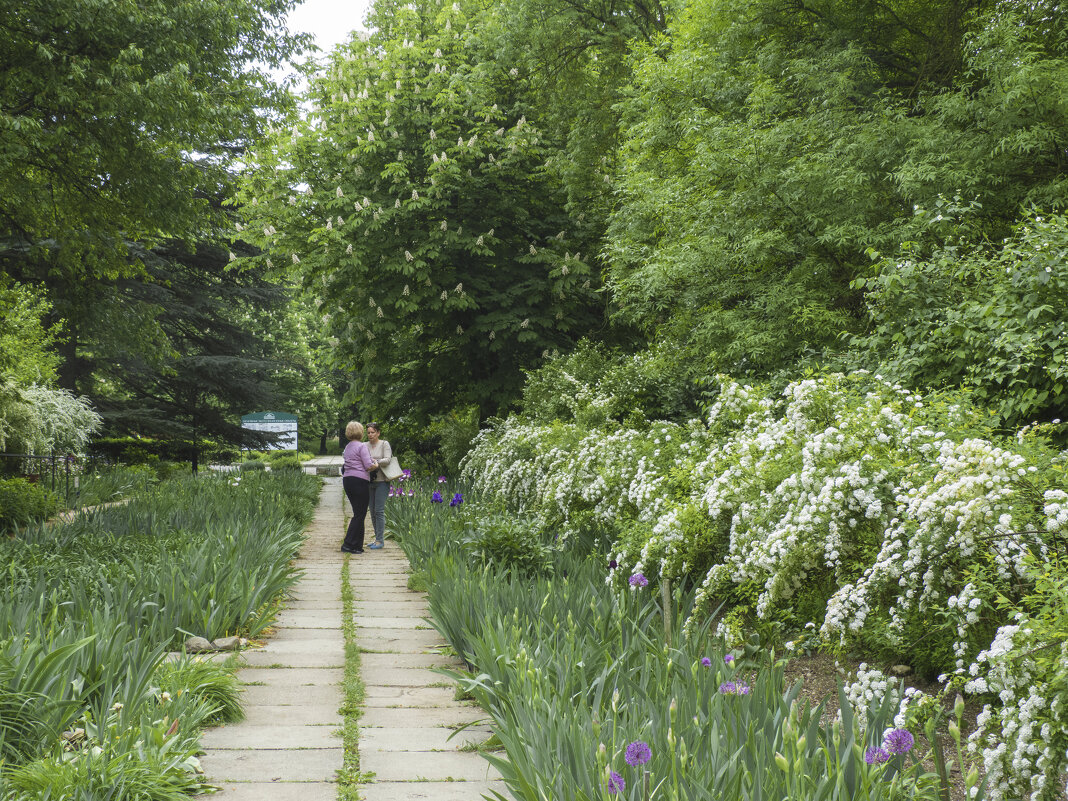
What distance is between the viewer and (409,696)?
12.1 ft

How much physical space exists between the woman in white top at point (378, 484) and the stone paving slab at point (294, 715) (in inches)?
206

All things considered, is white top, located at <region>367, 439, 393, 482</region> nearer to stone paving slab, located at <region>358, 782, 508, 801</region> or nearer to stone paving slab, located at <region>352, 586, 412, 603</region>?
stone paving slab, located at <region>352, 586, 412, 603</region>

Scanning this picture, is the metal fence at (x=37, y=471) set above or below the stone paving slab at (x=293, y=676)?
above

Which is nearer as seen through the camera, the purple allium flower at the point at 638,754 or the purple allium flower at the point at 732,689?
the purple allium flower at the point at 638,754

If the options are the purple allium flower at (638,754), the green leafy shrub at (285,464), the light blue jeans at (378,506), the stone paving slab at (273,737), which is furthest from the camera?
the green leafy shrub at (285,464)

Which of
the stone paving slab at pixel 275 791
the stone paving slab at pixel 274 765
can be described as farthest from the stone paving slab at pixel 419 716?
the stone paving slab at pixel 275 791

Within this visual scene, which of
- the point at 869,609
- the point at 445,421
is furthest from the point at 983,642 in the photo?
the point at 445,421

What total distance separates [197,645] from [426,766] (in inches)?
68.8

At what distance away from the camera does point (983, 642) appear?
10.1 ft

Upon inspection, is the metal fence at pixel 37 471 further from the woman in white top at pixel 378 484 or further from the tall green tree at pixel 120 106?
the woman in white top at pixel 378 484

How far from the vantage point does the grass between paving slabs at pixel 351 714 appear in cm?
272

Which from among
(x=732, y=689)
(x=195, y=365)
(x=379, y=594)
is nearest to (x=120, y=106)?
(x=379, y=594)

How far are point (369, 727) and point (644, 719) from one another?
123 centimetres

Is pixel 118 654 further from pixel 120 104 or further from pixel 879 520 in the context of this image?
pixel 120 104
